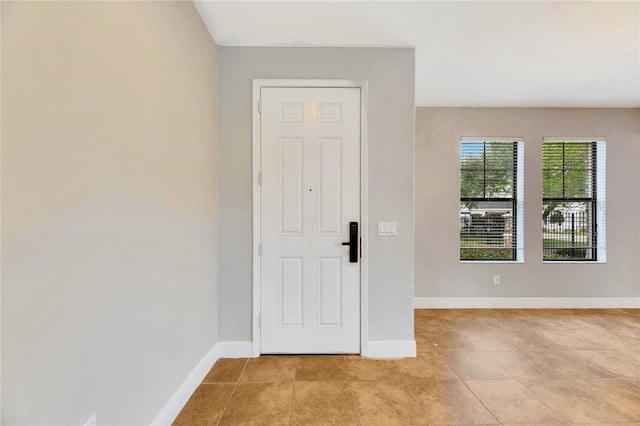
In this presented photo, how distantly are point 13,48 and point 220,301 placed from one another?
2.03 meters

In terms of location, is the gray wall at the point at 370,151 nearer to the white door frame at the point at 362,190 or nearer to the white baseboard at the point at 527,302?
the white door frame at the point at 362,190

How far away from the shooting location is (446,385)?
2.03 meters

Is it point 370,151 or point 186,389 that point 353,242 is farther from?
point 186,389

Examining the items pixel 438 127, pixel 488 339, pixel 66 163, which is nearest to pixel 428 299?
pixel 488 339

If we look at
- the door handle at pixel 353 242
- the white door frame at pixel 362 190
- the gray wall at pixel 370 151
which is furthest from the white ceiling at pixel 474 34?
the door handle at pixel 353 242

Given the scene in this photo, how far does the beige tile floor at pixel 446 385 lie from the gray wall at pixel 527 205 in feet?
3.04

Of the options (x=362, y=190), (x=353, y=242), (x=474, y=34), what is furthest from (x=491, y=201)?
(x=353, y=242)

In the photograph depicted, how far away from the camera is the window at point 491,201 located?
383cm

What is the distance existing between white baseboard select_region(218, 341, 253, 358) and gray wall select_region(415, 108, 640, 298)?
7.76 feet

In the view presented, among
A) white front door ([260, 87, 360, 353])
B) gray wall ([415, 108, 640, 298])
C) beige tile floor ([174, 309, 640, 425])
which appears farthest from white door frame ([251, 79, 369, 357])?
gray wall ([415, 108, 640, 298])

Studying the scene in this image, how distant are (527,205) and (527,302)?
4.27 ft

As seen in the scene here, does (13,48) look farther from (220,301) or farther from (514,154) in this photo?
(514,154)

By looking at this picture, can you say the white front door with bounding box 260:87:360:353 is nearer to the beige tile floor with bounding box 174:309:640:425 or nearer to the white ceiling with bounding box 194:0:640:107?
the beige tile floor with bounding box 174:309:640:425

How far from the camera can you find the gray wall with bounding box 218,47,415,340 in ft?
7.93
